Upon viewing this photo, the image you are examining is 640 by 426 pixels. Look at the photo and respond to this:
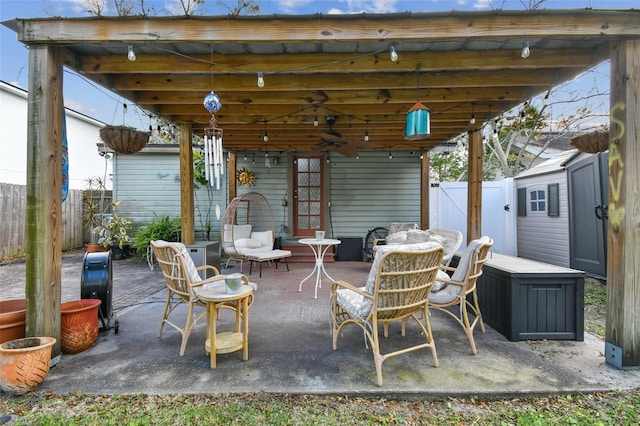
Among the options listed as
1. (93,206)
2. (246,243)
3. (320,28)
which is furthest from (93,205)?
(320,28)

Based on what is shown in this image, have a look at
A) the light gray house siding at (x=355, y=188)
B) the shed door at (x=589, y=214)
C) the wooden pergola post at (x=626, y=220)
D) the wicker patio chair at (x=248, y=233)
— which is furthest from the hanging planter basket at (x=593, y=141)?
the wicker patio chair at (x=248, y=233)

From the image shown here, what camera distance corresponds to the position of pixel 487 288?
3.10 metres

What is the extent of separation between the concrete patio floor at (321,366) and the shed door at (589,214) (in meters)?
3.14

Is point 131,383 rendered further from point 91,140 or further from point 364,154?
point 91,140

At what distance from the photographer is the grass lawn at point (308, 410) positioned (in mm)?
1694

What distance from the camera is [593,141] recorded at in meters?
4.28

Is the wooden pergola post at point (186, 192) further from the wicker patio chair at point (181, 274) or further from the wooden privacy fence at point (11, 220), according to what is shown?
the wooden privacy fence at point (11, 220)

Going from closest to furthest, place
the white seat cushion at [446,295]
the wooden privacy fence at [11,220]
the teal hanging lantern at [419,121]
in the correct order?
the white seat cushion at [446,295], the teal hanging lantern at [419,121], the wooden privacy fence at [11,220]

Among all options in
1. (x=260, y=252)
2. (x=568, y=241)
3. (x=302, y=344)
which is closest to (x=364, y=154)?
(x=260, y=252)

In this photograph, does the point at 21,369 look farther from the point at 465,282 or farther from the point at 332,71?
the point at 332,71

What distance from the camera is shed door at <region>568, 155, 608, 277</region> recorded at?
491cm

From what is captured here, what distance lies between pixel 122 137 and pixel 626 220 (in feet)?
17.3

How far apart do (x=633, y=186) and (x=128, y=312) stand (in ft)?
16.3

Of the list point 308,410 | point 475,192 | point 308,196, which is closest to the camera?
point 308,410
